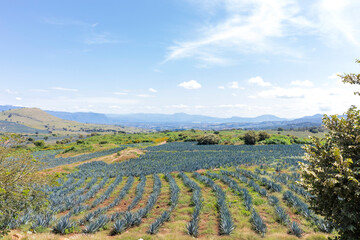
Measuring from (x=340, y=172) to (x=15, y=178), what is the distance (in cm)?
978

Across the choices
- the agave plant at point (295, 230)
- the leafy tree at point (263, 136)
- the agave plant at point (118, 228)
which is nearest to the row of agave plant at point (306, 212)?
the agave plant at point (295, 230)

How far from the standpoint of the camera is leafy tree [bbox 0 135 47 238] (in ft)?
20.3

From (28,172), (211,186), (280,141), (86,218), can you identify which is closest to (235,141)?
(280,141)

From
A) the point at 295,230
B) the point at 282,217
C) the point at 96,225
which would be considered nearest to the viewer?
the point at 295,230

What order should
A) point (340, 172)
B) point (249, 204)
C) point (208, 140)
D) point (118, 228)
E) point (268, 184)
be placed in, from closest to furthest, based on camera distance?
point (340, 172) → point (118, 228) → point (249, 204) → point (268, 184) → point (208, 140)

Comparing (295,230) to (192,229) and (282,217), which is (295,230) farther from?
(192,229)

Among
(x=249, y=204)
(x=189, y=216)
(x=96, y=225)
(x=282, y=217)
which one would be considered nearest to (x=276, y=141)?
(x=249, y=204)

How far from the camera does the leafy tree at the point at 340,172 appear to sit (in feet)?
16.0

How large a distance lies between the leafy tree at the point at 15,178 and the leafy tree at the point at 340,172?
872 centimetres

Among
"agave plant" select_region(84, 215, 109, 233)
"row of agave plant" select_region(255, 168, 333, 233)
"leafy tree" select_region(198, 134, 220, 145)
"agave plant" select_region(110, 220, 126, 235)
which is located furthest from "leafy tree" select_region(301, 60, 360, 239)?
"leafy tree" select_region(198, 134, 220, 145)

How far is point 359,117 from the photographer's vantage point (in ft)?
17.8

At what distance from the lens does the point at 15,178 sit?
6.53 metres

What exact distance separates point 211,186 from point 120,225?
896cm

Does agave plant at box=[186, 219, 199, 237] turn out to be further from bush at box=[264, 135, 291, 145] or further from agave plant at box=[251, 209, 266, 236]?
bush at box=[264, 135, 291, 145]
